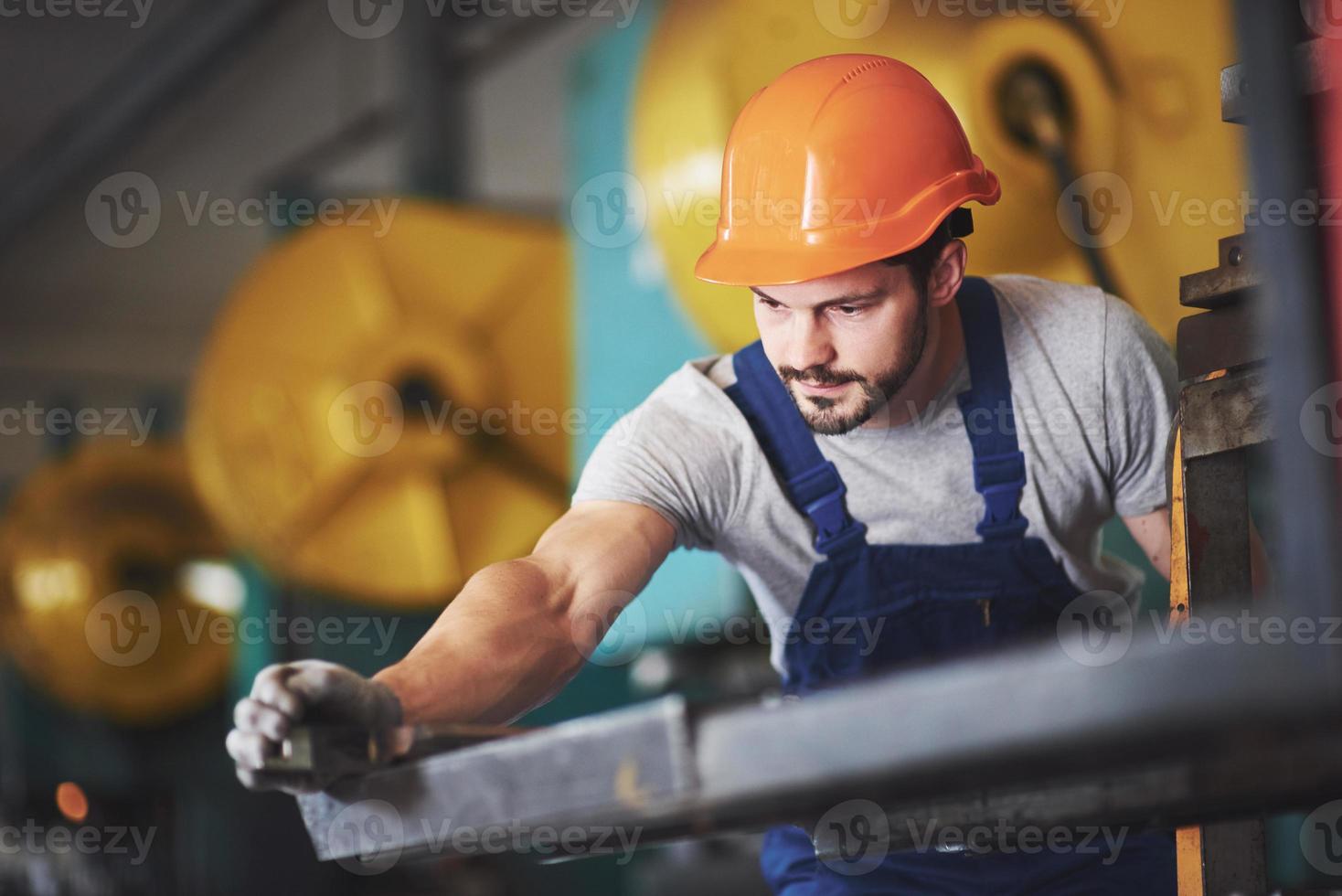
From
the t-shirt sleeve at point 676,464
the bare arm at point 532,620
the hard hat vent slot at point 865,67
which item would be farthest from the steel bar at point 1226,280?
the bare arm at point 532,620

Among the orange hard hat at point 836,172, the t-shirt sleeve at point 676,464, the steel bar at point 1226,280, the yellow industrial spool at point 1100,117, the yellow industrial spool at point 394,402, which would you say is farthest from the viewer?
the yellow industrial spool at point 394,402

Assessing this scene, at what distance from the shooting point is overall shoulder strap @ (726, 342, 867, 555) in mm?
1906

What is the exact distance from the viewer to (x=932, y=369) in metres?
1.92

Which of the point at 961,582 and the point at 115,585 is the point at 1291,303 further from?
the point at 115,585

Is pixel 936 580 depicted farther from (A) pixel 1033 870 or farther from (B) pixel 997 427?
(A) pixel 1033 870

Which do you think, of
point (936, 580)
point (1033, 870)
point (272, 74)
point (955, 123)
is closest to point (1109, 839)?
point (1033, 870)

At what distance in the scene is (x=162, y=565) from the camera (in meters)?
6.78

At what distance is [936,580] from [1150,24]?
90cm

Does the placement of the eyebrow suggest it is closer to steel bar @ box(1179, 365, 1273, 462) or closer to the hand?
steel bar @ box(1179, 365, 1273, 462)

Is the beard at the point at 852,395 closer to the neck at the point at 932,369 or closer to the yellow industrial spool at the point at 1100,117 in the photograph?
the neck at the point at 932,369

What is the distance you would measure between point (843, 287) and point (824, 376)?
11cm

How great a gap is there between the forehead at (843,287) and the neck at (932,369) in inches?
4.4

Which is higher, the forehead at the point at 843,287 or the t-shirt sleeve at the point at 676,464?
the forehead at the point at 843,287

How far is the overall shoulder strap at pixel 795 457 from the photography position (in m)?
1.91
